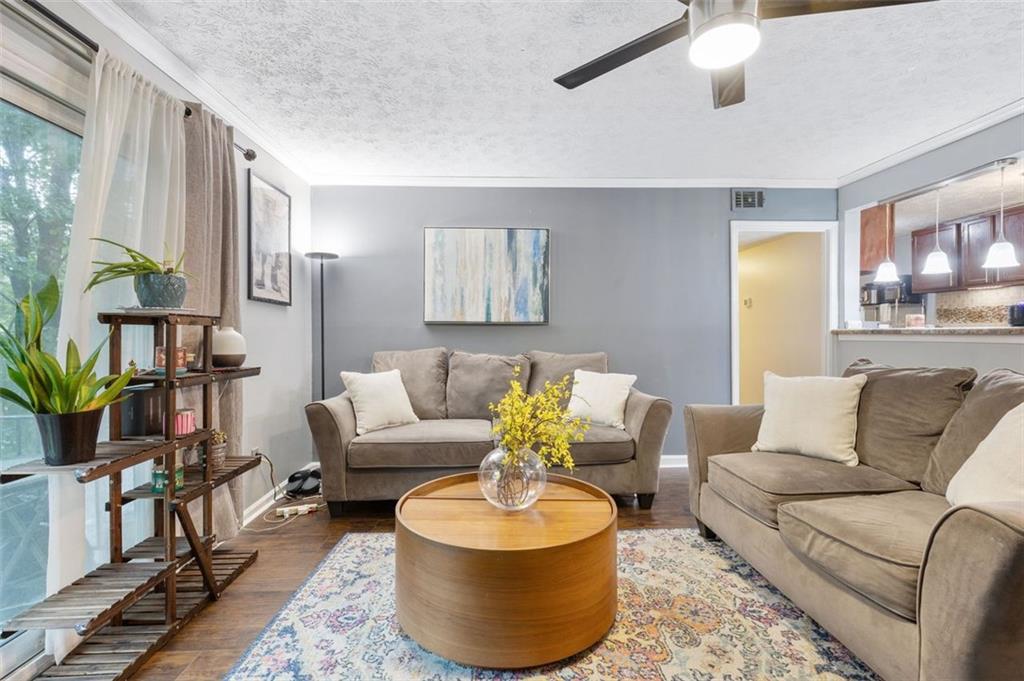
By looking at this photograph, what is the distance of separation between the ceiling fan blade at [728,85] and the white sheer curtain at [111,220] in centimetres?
236

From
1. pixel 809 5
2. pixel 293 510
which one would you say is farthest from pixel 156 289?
pixel 809 5

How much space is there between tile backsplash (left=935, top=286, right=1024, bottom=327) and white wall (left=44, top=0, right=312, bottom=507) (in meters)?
7.16

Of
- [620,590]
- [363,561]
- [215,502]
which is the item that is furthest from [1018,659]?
[215,502]

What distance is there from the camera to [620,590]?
2.04 metres

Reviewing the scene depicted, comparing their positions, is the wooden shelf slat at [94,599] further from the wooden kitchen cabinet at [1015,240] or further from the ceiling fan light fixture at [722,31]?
the wooden kitchen cabinet at [1015,240]

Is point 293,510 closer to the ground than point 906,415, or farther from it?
closer to the ground

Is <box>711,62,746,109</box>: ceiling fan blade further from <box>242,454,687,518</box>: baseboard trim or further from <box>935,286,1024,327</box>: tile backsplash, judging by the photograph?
<box>935,286,1024,327</box>: tile backsplash

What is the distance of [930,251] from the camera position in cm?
575

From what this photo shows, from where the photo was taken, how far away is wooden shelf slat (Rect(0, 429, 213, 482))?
53.4 inches

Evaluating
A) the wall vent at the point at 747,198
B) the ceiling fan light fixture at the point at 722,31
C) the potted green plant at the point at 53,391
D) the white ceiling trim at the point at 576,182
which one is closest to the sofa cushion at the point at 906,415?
the ceiling fan light fixture at the point at 722,31

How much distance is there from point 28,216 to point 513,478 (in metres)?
1.97

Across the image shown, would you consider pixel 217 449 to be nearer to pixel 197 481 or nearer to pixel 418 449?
pixel 197 481

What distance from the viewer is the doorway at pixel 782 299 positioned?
4.13 meters

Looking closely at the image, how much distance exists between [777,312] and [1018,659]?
4566 millimetres
